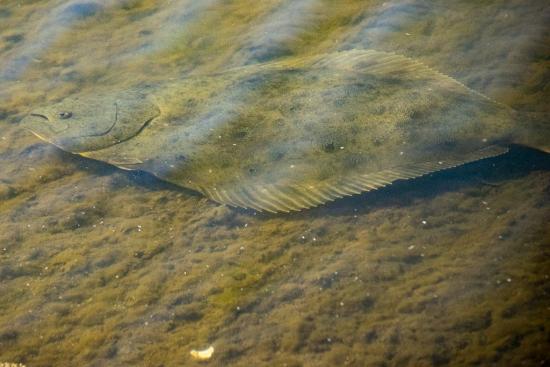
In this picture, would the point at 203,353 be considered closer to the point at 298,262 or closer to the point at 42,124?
the point at 298,262

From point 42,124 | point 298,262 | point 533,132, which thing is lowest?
point 298,262

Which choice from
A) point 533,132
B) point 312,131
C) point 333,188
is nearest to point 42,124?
point 312,131

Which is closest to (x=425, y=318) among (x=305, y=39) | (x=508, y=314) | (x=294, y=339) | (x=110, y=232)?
(x=508, y=314)

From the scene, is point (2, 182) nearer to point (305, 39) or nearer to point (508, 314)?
point (305, 39)

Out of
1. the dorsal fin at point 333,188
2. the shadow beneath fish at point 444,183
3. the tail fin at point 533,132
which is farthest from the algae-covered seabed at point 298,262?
the tail fin at point 533,132

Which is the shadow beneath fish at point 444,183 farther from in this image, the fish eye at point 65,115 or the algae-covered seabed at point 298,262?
the fish eye at point 65,115

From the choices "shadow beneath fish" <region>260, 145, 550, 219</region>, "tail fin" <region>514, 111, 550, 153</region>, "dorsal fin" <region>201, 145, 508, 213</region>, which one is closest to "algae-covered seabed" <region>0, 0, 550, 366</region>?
"shadow beneath fish" <region>260, 145, 550, 219</region>

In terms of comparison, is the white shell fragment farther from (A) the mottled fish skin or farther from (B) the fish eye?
(B) the fish eye
